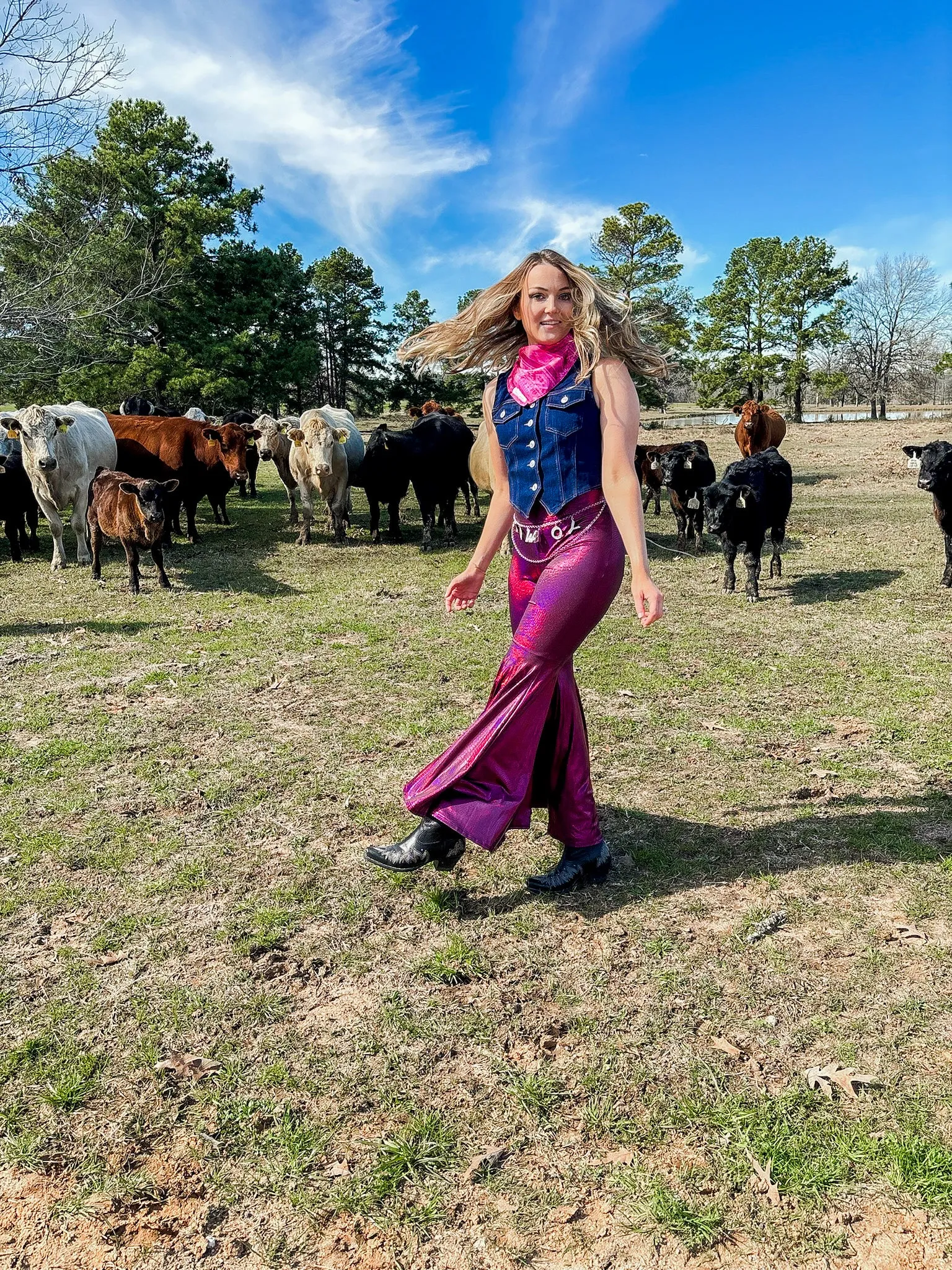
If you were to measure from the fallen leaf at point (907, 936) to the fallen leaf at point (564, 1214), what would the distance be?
174 cm

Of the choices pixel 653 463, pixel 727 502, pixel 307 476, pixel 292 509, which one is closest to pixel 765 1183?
pixel 727 502

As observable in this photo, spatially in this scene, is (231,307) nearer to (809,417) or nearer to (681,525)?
(681,525)

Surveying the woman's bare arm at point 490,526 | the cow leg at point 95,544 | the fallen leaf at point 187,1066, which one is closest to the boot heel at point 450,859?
the woman's bare arm at point 490,526

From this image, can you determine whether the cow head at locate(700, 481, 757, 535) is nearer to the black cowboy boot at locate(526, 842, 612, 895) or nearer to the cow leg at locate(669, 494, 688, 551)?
the cow leg at locate(669, 494, 688, 551)

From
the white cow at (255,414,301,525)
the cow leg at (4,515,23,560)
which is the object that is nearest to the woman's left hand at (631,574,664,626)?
the cow leg at (4,515,23,560)

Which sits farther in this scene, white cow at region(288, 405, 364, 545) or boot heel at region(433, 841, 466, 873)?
white cow at region(288, 405, 364, 545)

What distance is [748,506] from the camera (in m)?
8.45

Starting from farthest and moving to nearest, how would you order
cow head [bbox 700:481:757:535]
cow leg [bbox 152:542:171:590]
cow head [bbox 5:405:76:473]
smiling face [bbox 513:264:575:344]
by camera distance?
cow head [bbox 5:405:76:473]
cow leg [bbox 152:542:171:590]
cow head [bbox 700:481:757:535]
smiling face [bbox 513:264:575:344]

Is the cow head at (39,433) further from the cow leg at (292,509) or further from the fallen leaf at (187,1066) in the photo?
the fallen leaf at (187,1066)

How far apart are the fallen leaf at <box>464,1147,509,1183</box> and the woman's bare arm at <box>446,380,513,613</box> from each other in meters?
2.02

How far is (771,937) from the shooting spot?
3143 mm

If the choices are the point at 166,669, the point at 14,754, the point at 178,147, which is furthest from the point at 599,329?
the point at 178,147

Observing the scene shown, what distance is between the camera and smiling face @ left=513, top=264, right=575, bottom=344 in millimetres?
3004

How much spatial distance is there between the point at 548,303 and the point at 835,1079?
9.38ft
